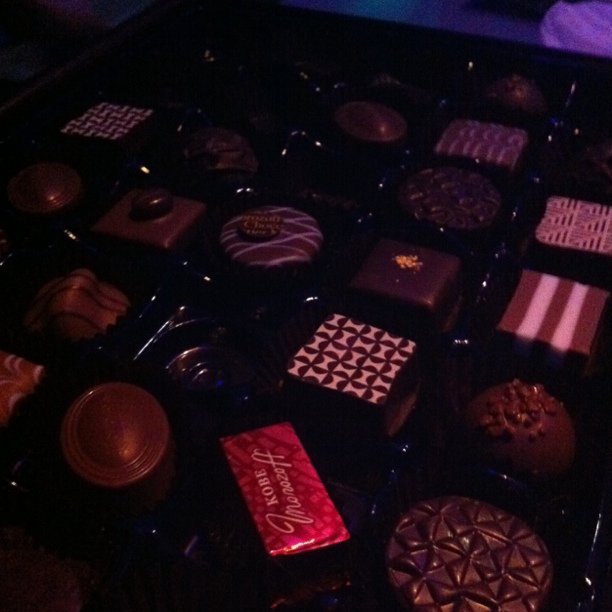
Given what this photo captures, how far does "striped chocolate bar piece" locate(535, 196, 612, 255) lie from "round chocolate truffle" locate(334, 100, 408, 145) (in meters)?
0.49

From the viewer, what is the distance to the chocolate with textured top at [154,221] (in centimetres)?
182

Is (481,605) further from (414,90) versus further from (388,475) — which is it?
(414,90)

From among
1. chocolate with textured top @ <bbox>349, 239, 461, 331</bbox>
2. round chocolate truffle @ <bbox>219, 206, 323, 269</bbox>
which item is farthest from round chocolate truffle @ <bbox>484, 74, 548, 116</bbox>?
round chocolate truffle @ <bbox>219, 206, 323, 269</bbox>

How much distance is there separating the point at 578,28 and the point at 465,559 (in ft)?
5.51

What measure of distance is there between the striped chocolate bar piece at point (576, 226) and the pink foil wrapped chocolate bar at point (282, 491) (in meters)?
0.98

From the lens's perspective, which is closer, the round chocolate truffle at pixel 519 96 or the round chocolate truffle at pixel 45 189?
the round chocolate truffle at pixel 45 189

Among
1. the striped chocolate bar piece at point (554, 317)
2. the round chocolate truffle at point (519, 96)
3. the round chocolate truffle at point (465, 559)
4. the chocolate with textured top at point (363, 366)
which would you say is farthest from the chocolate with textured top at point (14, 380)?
the round chocolate truffle at point (519, 96)

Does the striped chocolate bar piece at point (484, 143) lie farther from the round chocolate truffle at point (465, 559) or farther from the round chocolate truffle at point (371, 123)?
the round chocolate truffle at point (465, 559)

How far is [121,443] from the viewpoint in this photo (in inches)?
52.2

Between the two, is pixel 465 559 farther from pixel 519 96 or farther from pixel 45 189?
pixel 519 96

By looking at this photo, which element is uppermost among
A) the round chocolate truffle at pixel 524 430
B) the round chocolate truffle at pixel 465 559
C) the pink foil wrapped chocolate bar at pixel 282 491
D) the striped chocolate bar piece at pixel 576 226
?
→ the pink foil wrapped chocolate bar at pixel 282 491

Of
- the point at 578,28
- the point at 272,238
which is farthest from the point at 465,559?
the point at 578,28

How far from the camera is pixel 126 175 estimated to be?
2.00 m

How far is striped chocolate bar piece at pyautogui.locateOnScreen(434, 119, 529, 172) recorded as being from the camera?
2.16 metres
